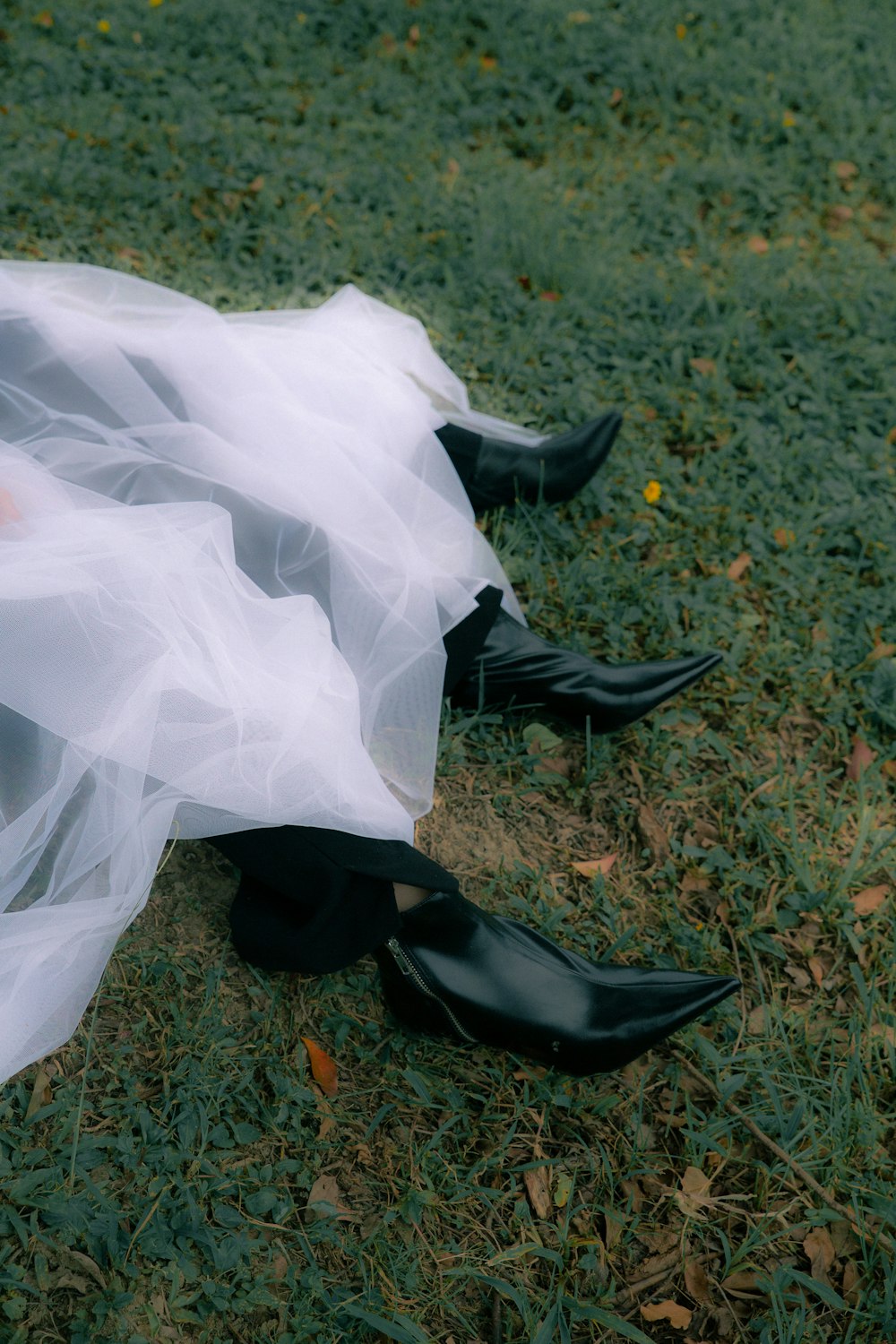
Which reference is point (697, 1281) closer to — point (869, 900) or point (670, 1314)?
point (670, 1314)

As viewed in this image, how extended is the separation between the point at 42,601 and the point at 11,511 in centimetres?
23

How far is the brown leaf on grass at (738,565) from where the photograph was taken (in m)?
2.71

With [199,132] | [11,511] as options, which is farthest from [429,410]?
[199,132]

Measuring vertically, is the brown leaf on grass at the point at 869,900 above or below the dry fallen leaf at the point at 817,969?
above

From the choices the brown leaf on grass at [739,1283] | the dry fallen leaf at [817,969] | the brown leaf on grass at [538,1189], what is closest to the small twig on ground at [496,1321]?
the brown leaf on grass at [538,1189]

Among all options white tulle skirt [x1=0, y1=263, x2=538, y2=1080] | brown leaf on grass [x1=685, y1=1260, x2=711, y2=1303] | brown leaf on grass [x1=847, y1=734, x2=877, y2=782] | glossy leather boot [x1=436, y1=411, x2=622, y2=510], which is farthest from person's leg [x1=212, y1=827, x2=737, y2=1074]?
glossy leather boot [x1=436, y1=411, x2=622, y2=510]

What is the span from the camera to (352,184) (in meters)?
3.64

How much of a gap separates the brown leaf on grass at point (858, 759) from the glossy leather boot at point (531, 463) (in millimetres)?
1050

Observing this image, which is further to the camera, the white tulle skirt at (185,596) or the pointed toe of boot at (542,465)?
the pointed toe of boot at (542,465)

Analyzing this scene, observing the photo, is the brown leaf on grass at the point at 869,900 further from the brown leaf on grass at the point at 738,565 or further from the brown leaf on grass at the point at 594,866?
the brown leaf on grass at the point at 738,565

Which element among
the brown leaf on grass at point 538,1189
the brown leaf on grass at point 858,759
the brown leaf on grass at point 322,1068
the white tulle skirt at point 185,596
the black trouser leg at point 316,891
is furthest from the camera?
the brown leaf on grass at point 858,759

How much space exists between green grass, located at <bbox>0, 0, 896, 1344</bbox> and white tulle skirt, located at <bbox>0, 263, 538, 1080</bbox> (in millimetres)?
513

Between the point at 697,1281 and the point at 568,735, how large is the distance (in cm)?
116

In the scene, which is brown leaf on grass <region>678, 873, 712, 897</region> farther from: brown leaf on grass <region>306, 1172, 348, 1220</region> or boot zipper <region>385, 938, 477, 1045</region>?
brown leaf on grass <region>306, 1172, 348, 1220</region>
